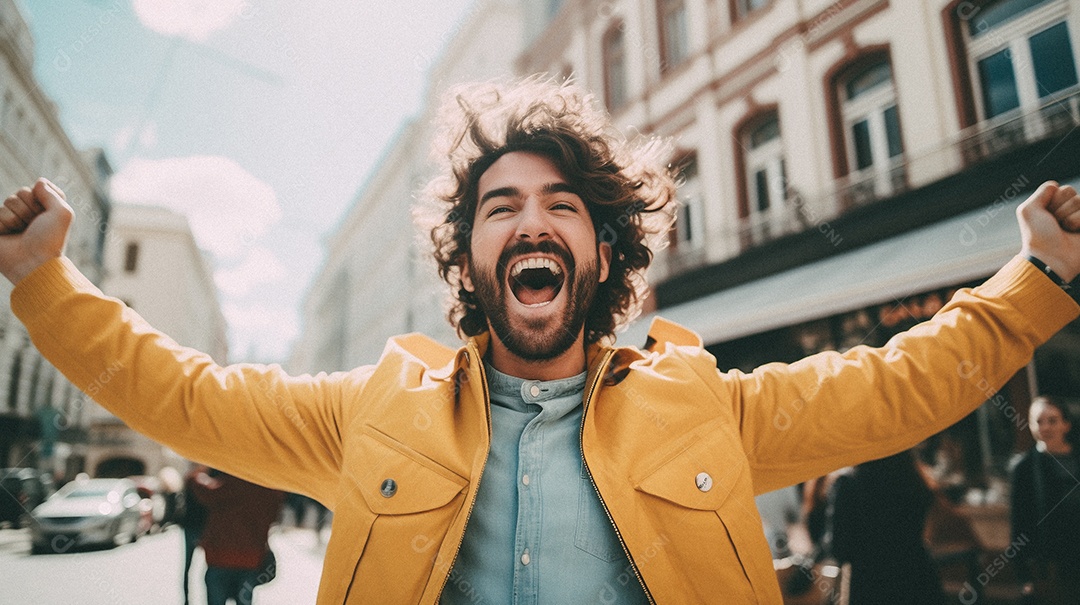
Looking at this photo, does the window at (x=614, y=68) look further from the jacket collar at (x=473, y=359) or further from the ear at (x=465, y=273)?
the jacket collar at (x=473, y=359)

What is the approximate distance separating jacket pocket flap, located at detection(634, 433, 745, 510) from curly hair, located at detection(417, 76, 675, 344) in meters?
0.70

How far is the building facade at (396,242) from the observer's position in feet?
65.4

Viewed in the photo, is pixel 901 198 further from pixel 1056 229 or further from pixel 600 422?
pixel 600 422

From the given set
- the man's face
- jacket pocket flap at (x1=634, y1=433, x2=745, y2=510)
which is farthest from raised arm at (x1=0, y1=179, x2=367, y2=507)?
jacket pocket flap at (x1=634, y1=433, x2=745, y2=510)

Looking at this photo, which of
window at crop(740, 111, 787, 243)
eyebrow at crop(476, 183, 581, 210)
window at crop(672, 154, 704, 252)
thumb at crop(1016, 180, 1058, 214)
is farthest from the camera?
window at crop(672, 154, 704, 252)

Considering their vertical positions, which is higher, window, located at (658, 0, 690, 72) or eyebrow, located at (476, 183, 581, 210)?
window, located at (658, 0, 690, 72)

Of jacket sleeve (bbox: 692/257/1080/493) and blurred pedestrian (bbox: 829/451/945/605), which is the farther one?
blurred pedestrian (bbox: 829/451/945/605)

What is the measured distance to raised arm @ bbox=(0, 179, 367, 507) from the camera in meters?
1.42

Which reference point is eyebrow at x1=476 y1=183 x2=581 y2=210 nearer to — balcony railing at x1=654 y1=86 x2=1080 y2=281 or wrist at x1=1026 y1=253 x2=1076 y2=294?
wrist at x1=1026 y1=253 x2=1076 y2=294

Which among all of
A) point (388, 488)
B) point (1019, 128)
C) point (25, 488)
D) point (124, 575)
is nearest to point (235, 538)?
point (388, 488)

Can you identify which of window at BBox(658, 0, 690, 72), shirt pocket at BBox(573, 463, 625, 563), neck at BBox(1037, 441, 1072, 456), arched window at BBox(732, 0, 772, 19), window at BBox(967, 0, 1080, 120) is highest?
window at BBox(658, 0, 690, 72)

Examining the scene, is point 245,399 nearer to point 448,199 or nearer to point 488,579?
point 488,579

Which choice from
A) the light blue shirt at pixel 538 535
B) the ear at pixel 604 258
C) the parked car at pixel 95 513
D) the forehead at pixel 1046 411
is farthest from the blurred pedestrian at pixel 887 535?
the parked car at pixel 95 513

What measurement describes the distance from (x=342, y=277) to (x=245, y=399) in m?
46.0
